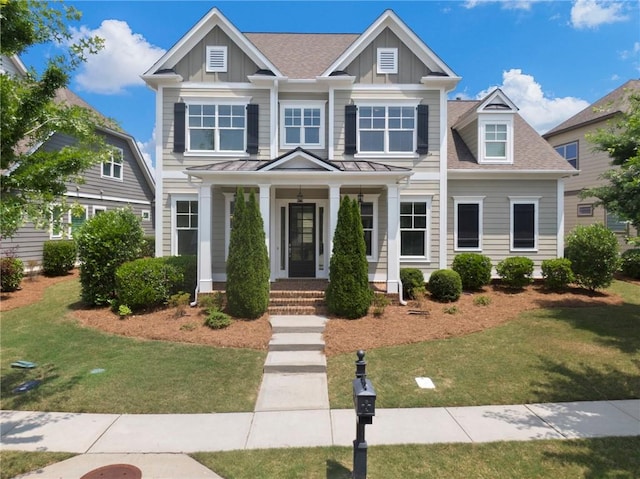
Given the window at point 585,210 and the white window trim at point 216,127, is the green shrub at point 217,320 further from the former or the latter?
the window at point 585,210

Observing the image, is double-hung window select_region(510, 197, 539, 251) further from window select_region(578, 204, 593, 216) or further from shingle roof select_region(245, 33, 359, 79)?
shingle roof select_region(245, 33, 359, 79)

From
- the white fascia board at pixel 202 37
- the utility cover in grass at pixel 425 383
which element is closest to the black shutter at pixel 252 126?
the white fascia board at pixel 202 37

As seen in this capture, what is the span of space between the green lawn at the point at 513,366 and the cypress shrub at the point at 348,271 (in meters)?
1.81

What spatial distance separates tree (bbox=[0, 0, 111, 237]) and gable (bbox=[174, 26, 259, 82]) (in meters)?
7.85

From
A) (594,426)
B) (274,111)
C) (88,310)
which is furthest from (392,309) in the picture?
(88,310)

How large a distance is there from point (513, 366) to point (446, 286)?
423cm

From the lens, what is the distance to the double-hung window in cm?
1321

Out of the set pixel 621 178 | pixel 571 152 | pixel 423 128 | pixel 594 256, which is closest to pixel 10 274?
pixel 423 128

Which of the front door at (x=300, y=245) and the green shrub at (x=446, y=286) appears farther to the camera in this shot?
the front door at (x=300, y=245)

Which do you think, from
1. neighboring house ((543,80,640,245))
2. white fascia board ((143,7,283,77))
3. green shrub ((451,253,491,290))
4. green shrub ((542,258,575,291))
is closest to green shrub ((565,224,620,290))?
green shrub ((542,258,575,291))

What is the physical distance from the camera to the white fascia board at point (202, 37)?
1188 cm

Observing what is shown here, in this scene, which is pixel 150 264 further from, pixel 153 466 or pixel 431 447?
pixel 431 447

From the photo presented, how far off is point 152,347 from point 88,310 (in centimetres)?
369

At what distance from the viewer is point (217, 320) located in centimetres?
857
